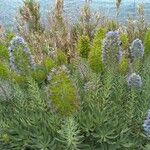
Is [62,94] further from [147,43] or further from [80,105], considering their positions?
[147,43]

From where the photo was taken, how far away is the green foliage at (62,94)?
268cm

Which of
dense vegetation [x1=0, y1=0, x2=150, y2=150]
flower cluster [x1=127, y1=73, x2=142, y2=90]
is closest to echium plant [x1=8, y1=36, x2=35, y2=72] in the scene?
dense vegetation [x1=0, y1=0, x2=150, y2=150]

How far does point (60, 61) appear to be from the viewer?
3.81 m

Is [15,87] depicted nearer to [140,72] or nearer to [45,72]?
[45,72]

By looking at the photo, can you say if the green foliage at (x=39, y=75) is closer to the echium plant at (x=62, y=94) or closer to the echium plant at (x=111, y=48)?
the echium plant at (x=111, y=48)

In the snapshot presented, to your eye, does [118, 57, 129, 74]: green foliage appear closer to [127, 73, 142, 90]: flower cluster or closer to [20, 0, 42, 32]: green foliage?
[127, 73, 142, 90]: flower cluster

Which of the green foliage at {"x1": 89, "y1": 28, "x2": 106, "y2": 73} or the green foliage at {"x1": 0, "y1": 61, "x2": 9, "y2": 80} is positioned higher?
the green foliage at {"x1": 89, "y1": 28, "x2": 106, "y2": 73}

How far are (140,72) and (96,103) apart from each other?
881mm

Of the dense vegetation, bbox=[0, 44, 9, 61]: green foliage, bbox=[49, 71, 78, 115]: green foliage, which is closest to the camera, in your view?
bbox=[49, 71, 78, 115]: green foliage

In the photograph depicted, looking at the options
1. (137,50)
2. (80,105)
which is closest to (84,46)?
(137,50)

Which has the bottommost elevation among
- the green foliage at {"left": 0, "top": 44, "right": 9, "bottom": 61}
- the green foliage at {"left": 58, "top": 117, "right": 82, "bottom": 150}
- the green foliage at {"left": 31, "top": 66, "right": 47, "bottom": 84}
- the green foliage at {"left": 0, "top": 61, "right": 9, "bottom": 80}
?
the green foliage at {"left": 58, "top": 117, "right": 82, "bottom": 150}

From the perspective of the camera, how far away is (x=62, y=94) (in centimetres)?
268

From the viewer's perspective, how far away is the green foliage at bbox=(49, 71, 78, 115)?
2.68 metres

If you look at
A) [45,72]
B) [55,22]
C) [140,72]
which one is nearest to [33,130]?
[45,72]
